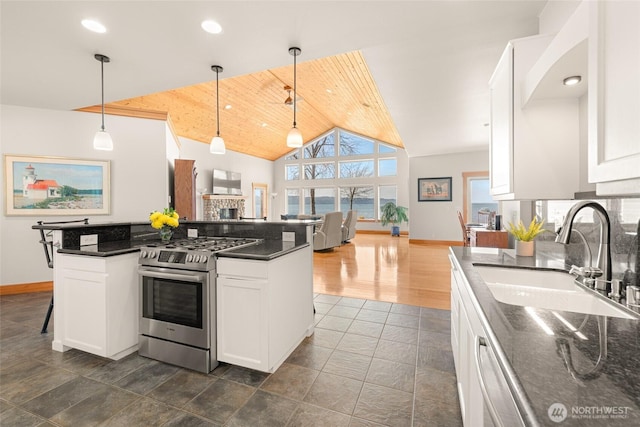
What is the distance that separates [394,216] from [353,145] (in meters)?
3.20

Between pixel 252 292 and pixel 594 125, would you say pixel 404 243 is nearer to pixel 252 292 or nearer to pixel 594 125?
pixel 252 292

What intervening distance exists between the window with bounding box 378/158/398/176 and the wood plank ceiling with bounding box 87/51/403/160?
1.27 m

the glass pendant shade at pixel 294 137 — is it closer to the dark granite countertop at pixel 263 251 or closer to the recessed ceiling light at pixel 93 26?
the dark granite countertop at pixel 263 251

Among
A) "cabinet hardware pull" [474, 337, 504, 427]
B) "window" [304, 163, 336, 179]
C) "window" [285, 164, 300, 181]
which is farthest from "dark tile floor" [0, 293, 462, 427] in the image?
"window" [285, 164, 300, 181]

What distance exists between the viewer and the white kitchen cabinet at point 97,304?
2111 millimetres

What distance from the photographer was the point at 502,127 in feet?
5.23

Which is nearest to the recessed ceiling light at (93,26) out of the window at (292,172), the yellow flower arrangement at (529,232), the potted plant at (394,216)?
the yellow flower arrangement at (529,232)

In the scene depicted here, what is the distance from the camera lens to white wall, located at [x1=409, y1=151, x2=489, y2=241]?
25.1ft

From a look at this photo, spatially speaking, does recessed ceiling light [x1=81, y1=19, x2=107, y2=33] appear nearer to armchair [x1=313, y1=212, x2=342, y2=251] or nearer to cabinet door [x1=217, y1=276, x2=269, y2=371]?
cabinet door [x1=217, y1=276, x2=269, y2=371]

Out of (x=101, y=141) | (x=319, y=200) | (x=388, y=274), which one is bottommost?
(x=388, y=274)

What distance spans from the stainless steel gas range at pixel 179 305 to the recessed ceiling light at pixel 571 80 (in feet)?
7.10

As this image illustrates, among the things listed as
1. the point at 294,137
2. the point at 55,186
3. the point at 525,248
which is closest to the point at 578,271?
the point at 525,248

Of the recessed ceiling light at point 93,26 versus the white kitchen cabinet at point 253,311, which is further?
the recessed ceiling light at point 93,26

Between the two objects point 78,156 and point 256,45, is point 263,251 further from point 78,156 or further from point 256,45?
point 78,156
